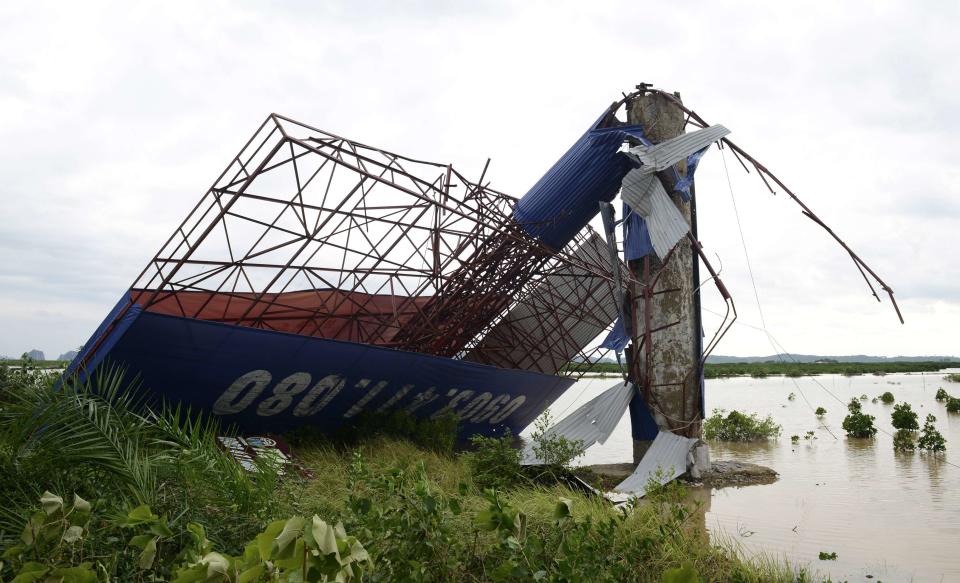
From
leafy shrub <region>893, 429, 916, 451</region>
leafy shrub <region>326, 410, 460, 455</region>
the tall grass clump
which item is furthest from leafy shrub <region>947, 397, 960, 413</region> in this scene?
the tall grass clump

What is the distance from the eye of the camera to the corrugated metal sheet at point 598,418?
1284cm

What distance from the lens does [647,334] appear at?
42.9ft

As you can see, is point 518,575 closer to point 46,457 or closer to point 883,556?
point 46,457

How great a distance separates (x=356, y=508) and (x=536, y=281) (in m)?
13.3

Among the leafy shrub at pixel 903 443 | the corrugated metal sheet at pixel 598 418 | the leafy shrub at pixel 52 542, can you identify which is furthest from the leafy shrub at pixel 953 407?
the leafy shrub at pixel 52 542

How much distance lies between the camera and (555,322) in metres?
19.7

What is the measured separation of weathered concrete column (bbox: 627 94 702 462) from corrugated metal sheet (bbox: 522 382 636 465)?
0.41 metres

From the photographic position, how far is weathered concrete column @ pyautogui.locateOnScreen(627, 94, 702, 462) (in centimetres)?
1298

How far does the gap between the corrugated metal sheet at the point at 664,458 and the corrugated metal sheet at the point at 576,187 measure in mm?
5214

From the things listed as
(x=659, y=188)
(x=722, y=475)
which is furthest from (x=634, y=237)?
(x=722, y=475)

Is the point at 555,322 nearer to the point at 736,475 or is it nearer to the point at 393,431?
the point at 393,431

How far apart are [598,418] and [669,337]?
2.00 meters

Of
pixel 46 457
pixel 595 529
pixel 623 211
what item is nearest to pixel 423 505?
pixel 595 529

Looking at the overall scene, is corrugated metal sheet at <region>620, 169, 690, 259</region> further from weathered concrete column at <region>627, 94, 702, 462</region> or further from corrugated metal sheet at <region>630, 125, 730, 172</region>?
weathered concrete column at <region>627, 94, 702, 462</region>
